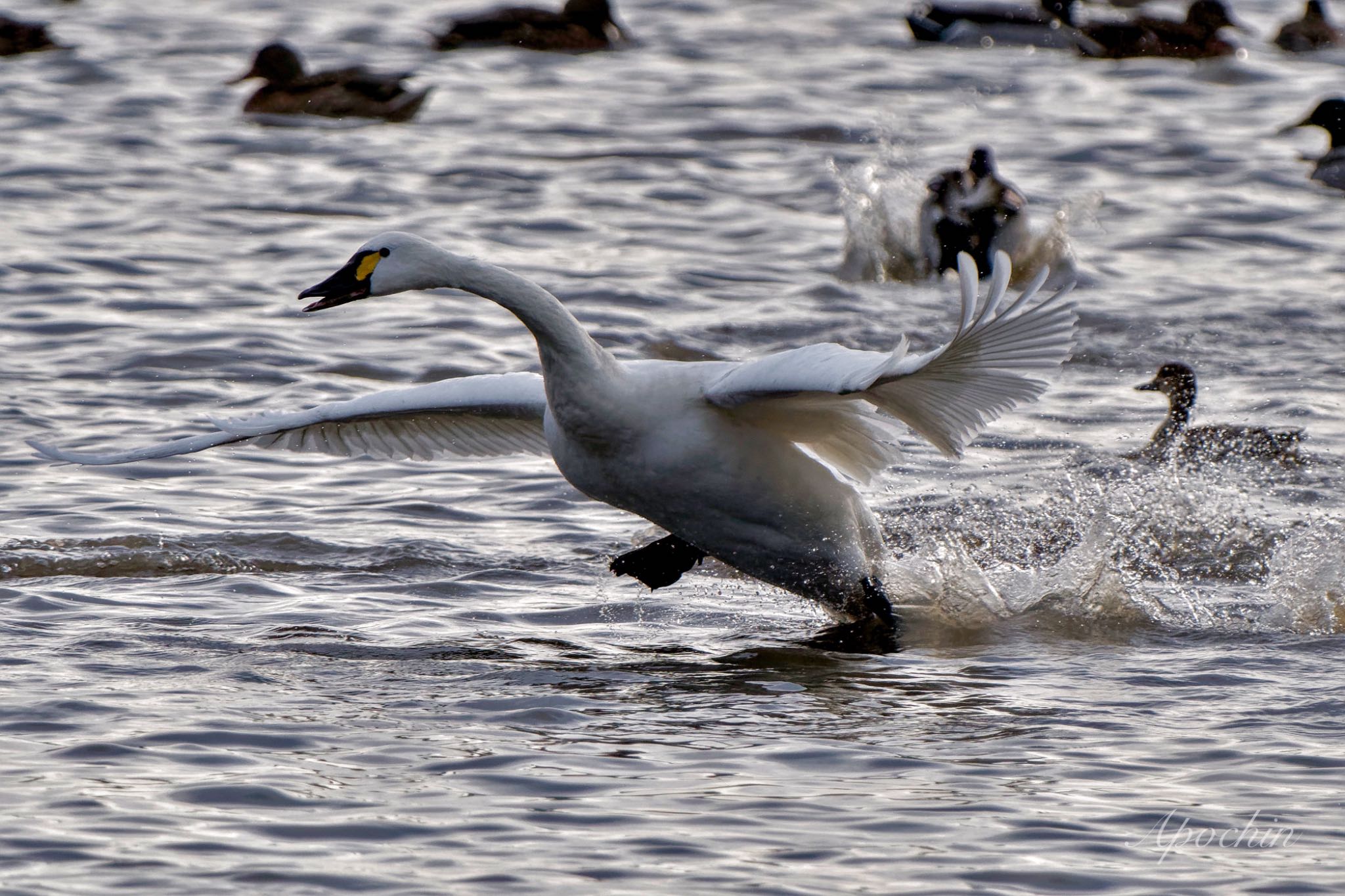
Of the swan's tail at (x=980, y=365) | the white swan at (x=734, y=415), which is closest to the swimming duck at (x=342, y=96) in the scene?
the white swan at (x=734, y=415)

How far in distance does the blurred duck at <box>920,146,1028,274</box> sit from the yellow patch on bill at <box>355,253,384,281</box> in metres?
7.54

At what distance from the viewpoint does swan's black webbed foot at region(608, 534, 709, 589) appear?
24.8 feet

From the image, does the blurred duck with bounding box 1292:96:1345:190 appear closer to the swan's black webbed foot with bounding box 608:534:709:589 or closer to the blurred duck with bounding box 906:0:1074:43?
the blurred duck with bounding box 906:0:1074:43

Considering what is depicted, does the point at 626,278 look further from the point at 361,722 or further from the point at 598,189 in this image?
the point at 361,722

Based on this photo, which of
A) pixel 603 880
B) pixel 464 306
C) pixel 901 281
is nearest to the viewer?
pixel 603 880

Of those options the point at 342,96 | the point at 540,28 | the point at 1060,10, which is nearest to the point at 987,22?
the point at 1060,10

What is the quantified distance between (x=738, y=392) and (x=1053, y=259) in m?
7.51

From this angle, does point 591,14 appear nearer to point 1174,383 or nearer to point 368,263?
point 1174,383

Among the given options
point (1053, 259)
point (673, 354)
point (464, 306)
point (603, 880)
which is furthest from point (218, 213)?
point (603, 880)

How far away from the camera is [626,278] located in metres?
13.2

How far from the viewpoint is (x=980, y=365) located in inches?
238

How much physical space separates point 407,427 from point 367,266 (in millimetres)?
1765

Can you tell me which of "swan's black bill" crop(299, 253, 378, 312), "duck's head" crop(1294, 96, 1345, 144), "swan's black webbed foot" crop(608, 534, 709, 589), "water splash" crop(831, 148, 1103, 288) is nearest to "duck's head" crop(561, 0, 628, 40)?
"water splash" crop(831, 148, 1103, 288)

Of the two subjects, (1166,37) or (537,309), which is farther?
(1166,37)
